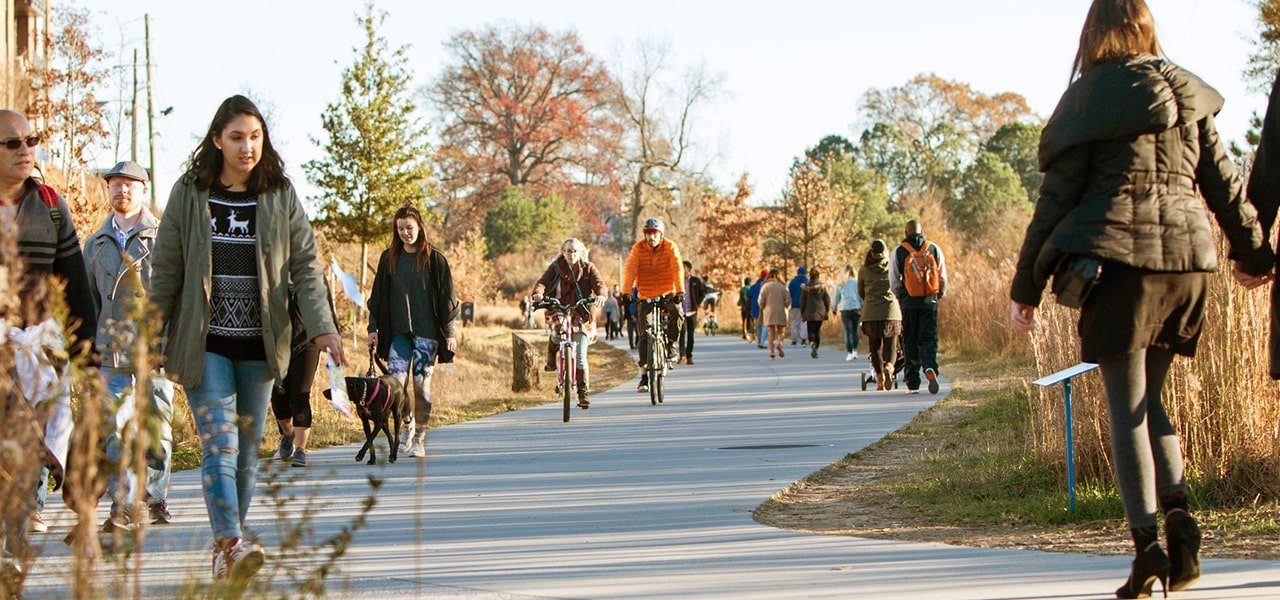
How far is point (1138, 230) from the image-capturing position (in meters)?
4.95

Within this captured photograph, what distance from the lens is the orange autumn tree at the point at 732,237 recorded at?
6297cm

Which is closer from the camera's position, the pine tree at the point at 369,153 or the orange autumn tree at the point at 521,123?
the pine tree at the point at 369,153

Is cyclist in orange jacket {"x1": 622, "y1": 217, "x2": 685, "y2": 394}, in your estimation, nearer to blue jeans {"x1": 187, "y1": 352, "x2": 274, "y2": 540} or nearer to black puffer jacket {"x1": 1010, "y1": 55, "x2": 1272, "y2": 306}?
blue jeans {"x1": 187, "y1": 352, "x2": 274, "y2": 540}

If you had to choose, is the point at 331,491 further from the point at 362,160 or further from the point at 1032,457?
the point at 362,160

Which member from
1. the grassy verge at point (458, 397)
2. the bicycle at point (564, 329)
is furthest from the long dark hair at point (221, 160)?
the bicycle at point (564, 329)

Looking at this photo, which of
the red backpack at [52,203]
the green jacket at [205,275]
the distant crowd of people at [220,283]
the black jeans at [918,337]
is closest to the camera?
the distant crowd of people at [220,283]

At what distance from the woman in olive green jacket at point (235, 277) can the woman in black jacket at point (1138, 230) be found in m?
2.68

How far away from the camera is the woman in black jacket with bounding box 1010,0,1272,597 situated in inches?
195

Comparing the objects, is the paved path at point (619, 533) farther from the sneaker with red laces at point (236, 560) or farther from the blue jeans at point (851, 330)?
the blue jeans at point (851, 330)

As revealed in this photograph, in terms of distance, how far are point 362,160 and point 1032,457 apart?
2563 centimetres

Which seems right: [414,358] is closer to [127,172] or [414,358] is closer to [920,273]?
[127,172]

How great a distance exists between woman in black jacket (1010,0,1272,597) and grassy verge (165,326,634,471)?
9.20 feet

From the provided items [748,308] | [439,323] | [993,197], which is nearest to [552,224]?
[993,197]

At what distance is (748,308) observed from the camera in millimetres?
40562
